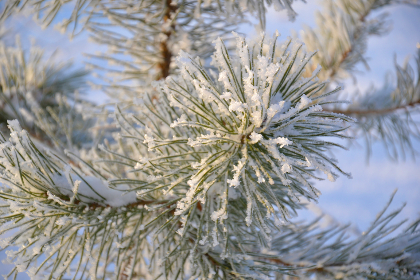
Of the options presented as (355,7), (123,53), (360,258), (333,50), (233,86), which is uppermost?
(355,7)

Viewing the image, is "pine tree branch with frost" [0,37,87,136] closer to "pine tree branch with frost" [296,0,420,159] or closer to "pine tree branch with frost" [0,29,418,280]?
A: "pine tree branch with frost" [0,29,418,280]

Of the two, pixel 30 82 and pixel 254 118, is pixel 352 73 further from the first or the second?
pixel 30 82

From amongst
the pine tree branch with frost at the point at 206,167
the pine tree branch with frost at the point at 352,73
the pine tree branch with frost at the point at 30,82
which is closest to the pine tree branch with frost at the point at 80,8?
the pine tree branch with frost at the point at 206,167

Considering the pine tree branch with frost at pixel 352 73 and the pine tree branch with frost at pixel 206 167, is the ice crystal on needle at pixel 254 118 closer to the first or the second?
the pine tree branch with frost at pixel 206 167

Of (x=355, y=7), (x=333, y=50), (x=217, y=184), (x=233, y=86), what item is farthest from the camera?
(x=355, y=7)

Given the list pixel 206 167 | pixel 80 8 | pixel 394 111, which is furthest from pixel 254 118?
pixel 394 111

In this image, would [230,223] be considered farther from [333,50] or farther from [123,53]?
[333,50]

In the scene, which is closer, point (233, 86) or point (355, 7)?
point (233, 86)

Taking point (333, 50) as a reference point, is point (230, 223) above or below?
below

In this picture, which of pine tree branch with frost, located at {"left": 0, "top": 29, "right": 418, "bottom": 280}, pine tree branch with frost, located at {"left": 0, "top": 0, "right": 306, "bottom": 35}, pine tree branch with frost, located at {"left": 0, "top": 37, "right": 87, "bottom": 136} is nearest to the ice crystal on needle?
pine tree branch with frost, located at {"left": 0, "top": 29, "right": 418, "bottom": 280}

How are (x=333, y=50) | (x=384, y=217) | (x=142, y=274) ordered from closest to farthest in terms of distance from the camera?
1. (x=384, y=217)
2. (x=142, y=274)
3. (x=333, y=50)

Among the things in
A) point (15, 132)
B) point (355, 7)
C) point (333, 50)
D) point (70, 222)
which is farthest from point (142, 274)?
point (355, 7)
